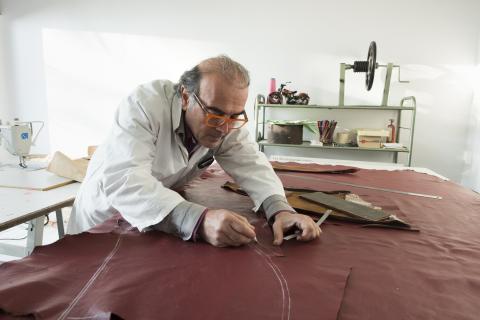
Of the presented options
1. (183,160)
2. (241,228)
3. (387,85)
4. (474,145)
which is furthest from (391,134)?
(241,228)

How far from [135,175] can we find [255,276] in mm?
433

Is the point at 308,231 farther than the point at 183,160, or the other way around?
the point at 183,160

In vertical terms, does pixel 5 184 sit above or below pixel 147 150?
below

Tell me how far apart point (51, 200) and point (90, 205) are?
32cm

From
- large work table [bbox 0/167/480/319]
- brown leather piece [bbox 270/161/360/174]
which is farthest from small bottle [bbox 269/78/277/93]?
large work table [bbox 0/167/480/319]

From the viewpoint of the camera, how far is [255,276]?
0.68m

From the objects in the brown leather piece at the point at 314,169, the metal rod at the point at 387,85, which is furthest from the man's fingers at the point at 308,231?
the metal rod at the point at 387,85

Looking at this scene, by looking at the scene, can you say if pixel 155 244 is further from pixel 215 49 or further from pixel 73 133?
pixel 73 133

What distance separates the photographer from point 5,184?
65.6 inches

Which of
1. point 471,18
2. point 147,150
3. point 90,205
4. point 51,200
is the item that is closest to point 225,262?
point 147,150

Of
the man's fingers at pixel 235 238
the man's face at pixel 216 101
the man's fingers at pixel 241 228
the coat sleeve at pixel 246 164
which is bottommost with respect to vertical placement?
the man's fingers at pixel 235 238

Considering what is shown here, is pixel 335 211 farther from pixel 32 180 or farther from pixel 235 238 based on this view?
pixel 32 180

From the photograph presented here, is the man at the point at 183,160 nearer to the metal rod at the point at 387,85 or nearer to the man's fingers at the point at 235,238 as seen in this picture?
the man's fingers at the point at 235,238

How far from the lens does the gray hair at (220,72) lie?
98cm
